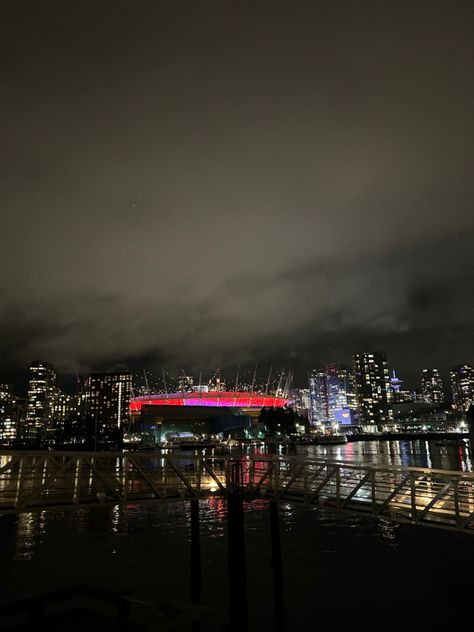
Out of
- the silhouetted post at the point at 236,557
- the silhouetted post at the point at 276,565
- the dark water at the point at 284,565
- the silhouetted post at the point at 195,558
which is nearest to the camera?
the silhouetted post at the point at 236,557

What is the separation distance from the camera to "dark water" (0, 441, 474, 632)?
65.8ft

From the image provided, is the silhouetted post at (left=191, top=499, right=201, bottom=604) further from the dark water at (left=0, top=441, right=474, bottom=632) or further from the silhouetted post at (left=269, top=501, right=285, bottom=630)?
the silhouetted post at (left=269, top=501, right=285, bottom=630)

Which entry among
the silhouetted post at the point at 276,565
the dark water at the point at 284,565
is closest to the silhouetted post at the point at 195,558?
the dark water at the point at 284,565

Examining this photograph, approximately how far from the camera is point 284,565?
87.0 ft

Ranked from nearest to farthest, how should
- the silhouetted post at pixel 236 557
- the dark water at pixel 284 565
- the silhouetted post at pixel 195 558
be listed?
the silhouetted post at pixel 236 557 → the dark water at pixel 284 565 → the silhouetted post at pixel 195 558

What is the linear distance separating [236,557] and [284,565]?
7477 millimetres

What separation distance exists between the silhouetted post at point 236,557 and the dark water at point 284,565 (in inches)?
18.4

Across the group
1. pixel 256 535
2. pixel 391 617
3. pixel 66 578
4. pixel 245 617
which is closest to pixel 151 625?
pixel 245 617

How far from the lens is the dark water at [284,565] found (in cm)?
2005

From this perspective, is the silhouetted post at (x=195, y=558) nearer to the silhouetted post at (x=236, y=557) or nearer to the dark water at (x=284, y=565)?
the dark water at (x=284, y=565)

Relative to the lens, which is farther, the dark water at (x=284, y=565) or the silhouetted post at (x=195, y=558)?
the silhouetted post at (x=195, y=558)

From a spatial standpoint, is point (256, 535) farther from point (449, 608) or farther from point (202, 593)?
point (449, 608)

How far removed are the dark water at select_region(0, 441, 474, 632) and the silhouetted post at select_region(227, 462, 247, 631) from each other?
0.47 metres

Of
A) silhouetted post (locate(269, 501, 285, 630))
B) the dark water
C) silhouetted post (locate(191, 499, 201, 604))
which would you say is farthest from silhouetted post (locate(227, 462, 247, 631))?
silhouetted post (locate(191, 499, 201, 604))
